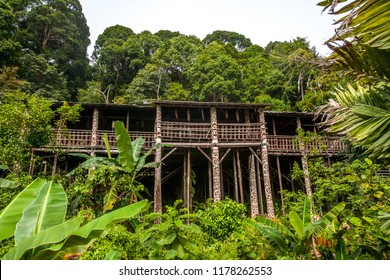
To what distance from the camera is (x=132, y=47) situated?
90.5ft

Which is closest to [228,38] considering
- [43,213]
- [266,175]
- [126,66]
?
[126,66]

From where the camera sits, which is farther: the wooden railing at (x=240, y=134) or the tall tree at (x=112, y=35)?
the tall tree at (x=112, y=35)

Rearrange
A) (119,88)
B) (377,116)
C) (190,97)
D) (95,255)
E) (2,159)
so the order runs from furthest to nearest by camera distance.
A: 1. (119,88)
2. (190,97)
3. (2,159)
4. (95,255)
5. (377,116)

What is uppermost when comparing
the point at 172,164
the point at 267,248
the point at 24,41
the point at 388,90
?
the point at 24,41

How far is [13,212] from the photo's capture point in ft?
9.71

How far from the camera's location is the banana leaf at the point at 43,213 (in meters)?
2.66

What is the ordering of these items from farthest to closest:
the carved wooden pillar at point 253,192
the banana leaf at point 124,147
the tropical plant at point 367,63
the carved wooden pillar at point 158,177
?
1. the carved wooden pillar at point 253,192
2. the carved wooden pillar at point 158,177
3. the banana leaf at point 124,147
4. the tropical plant at point 367,63

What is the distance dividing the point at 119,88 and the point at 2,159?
2029 centimetres

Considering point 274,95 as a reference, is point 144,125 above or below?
below

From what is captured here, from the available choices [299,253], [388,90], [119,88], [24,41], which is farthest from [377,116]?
[24,41]

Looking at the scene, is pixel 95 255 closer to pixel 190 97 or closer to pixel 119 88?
pixel 190 97

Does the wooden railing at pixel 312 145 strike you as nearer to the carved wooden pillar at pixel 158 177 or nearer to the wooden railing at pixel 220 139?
the wooden railing at pixel 220 139

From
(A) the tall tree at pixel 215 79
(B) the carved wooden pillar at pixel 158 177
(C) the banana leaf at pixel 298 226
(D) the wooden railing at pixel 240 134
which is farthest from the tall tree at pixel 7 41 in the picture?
(C) the banana leaf at pixel 298 226

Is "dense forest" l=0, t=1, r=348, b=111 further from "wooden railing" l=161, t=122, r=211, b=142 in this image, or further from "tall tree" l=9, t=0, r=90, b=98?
"wooden railing" l=161, t=122, r=211, b=142
